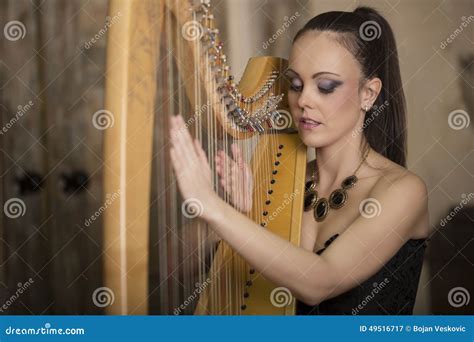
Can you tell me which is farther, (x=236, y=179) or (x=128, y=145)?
(x=236, y=179)

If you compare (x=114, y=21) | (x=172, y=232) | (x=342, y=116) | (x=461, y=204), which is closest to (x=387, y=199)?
(x=342, y=116)

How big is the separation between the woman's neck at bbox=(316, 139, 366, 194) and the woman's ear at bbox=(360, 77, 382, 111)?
0.07 meters

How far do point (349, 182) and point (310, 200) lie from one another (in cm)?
8

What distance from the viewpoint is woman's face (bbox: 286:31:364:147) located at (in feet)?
3.97

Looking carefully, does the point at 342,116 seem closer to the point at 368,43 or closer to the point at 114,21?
the point at 368,43

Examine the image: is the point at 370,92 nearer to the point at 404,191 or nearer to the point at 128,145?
the point at 404,191

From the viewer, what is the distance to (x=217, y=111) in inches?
38.3

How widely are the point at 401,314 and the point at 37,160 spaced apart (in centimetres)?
101

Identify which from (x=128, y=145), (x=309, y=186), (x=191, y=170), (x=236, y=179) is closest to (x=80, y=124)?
(x=309, y=186)

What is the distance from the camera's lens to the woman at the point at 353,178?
1055 mm

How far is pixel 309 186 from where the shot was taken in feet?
4.24

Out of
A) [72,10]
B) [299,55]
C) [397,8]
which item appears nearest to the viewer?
[299,55]

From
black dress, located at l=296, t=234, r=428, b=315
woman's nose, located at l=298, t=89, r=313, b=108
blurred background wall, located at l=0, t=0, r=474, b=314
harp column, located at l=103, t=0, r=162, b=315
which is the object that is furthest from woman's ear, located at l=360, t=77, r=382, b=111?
harp column, located at l=103, t=0, r=162, b=315

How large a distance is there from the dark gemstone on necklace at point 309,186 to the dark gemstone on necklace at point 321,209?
0.14ft
